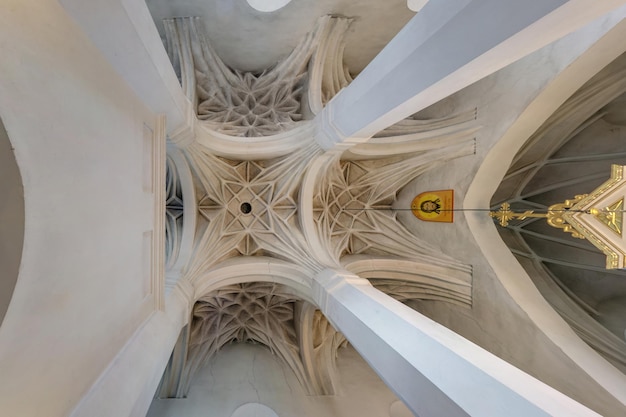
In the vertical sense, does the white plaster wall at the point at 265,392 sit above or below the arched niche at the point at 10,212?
below

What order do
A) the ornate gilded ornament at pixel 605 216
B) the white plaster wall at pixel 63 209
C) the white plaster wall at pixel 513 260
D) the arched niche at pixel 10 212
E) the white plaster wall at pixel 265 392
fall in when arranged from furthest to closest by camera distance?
the white plaster wall at pixel 265 392
the white plaster wall at pixel 513 260
the ornate gilded ornament at pixel 605 216
the arched niche at pixel 10 212
the white plaster wall at pixel 63 209

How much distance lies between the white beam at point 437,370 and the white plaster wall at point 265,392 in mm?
3880

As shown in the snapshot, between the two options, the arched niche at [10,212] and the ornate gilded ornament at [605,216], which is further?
the ornate gilded ornament at [605,216]

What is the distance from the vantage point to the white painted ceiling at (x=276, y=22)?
6668 mm

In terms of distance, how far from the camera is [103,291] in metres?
3.31

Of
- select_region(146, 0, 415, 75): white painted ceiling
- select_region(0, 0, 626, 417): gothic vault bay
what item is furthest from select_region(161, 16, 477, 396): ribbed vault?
select_region(146, 0, 415, 75): white painted ceiling

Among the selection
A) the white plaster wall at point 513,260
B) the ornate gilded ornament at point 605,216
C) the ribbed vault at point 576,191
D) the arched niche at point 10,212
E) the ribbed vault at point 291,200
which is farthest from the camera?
the ribbed vault at point 291,200

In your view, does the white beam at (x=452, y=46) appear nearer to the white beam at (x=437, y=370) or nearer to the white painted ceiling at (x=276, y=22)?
the white beam at (x=437, y=370)

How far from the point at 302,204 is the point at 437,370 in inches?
189

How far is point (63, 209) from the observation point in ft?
8.75

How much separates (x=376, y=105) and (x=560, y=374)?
17.1ft

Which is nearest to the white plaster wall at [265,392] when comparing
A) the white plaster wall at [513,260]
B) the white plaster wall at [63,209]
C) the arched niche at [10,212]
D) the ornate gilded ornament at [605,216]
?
the white plaster wall at [513,260]

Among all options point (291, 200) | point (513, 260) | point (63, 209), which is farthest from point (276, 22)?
point (513, 260)

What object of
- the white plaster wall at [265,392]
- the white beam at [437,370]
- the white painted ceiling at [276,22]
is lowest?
the white plaster wall at [265,392]
